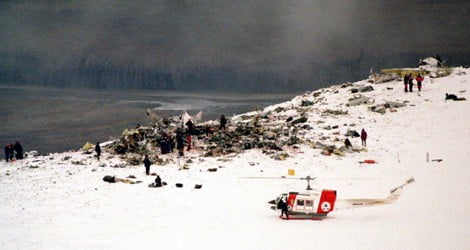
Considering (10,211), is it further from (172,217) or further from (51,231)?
(172,217)

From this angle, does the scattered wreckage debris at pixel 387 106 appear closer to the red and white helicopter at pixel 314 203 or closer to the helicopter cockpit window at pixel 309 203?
the red and white helicopter at pixel 314 203

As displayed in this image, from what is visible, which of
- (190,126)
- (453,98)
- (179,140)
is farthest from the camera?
(453,98)

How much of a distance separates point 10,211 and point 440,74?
180ft

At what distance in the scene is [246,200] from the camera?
82.1 feet

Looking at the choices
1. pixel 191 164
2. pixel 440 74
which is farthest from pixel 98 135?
pixel 440 74

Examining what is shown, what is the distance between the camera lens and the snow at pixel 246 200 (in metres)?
18.9

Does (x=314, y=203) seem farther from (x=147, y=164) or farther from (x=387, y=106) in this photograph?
(x=387, y=106)

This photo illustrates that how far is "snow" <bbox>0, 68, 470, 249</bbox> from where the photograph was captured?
18891 mm

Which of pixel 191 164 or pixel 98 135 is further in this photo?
pixel 98 135

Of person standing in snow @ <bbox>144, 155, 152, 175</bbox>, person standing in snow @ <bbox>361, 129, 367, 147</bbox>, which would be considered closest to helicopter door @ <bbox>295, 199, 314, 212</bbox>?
person standing in snow @ <bbox>144, 155, 152, 175</bbox>

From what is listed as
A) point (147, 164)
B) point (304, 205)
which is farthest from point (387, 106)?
point (304, 205)

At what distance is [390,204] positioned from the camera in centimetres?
2309

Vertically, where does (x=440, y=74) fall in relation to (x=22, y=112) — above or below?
above

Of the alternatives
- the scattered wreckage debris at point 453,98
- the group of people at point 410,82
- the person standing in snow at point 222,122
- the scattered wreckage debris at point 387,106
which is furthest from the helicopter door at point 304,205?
the group of people at point 410,82
